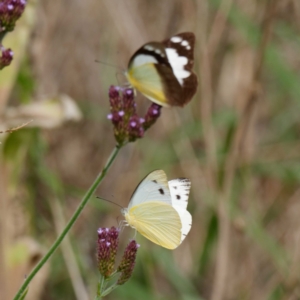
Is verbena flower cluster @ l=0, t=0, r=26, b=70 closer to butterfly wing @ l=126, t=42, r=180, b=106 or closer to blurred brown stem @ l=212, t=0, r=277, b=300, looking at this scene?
butterfly wing @ l=126, t=42, r=180, b=106

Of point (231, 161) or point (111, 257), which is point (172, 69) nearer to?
point (111, 257)

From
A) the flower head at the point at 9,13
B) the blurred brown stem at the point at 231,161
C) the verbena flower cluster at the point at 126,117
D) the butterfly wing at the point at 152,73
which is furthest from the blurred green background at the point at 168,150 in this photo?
the flower head at the point at 9,13

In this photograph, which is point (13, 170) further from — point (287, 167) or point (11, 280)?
point (287, 167)

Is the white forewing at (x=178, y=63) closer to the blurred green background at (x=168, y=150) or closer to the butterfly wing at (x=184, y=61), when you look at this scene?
the butterfly wing at (x=184, y=61)

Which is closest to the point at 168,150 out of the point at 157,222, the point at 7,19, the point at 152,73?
the point at 152,73

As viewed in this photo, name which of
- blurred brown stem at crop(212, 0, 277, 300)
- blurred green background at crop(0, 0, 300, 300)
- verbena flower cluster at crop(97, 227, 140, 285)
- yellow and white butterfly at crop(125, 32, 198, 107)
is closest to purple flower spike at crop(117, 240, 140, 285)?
verbena flower cluster at crop(97, 227, 140, 285)

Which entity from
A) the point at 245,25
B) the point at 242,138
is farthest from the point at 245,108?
the point at 245,25

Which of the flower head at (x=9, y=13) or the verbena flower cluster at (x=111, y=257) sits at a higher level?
the flower head at (x=9, y=13)
